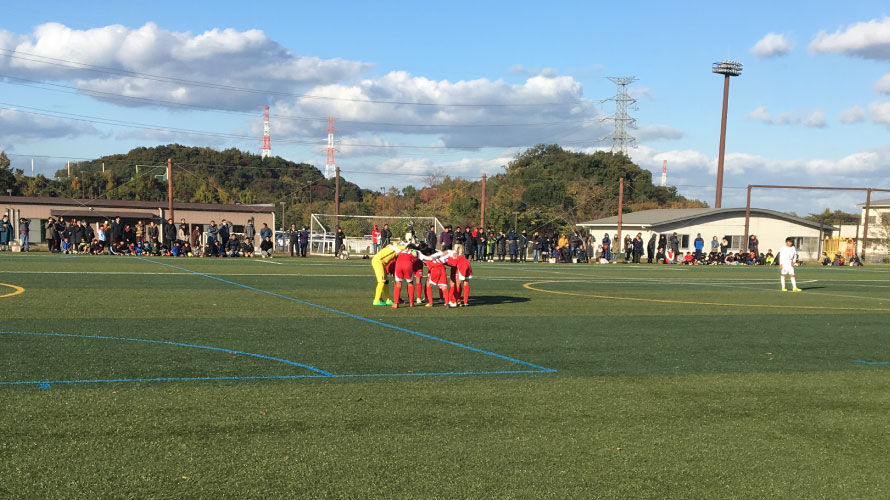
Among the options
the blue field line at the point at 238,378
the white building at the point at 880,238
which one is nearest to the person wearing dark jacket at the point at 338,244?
the blue field line at the point at 238,378

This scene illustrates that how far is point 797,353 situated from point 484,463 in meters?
7.35

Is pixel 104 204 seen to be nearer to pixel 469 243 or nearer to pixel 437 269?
pixel 469 243

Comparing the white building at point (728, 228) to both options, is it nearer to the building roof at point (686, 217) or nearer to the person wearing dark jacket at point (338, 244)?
the building roof at point (686, 217)

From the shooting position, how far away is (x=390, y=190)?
9462 cm

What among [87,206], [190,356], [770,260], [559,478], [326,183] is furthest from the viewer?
[326,183]

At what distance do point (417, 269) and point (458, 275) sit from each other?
35.1 inches

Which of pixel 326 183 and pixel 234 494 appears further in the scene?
pixel 326 183

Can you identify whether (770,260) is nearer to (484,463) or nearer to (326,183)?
(484,463)

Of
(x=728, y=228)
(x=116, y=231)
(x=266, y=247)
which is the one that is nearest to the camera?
(x=116, y=231)

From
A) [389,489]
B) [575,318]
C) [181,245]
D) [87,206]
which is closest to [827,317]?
[575,318]

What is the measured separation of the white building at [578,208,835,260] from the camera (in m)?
54.9

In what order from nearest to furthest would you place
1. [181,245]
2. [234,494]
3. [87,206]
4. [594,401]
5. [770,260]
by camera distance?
[234,494] → [594,401] → [181,245] → [770,260] → [87,206]

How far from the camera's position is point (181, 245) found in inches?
1371

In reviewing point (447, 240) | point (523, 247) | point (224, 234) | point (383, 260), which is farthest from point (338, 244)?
point (383, 260)
